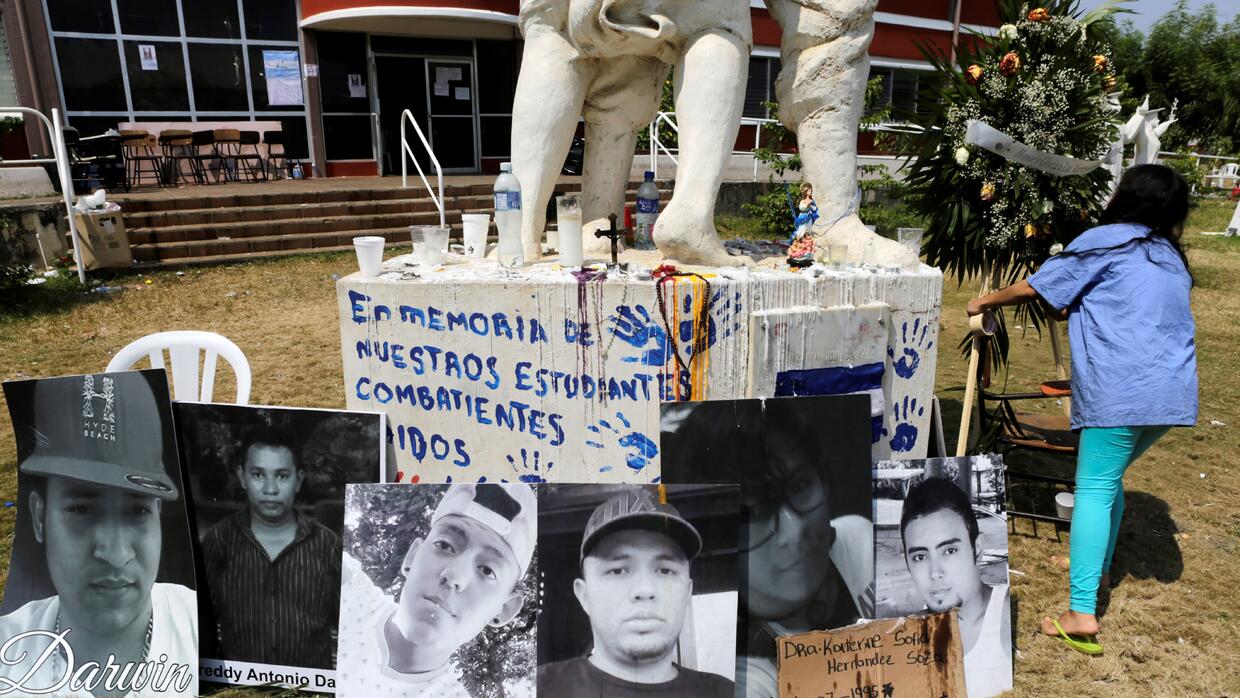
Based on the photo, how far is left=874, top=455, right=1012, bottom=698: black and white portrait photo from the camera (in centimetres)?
248

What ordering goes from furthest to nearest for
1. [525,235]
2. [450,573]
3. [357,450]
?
[525,235], [357,450], [450,573]

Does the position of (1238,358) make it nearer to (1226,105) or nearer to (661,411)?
(661,411)

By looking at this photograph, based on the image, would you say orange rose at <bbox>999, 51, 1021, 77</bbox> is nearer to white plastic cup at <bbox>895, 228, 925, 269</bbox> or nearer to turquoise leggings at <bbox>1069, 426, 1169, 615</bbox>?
white plastic cup at <bbox>895, 228, 925, 269</bbox>

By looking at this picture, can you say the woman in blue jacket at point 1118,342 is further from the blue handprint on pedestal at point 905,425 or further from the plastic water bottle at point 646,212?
the plastic water bottle at point 646,212

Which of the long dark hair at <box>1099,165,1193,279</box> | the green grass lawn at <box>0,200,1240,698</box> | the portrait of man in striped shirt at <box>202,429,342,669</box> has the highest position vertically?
the long dark hair at <box>1099,165,1193,279</box>

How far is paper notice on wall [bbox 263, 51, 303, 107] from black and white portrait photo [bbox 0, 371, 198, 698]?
474 inches

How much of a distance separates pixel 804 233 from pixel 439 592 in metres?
1.91

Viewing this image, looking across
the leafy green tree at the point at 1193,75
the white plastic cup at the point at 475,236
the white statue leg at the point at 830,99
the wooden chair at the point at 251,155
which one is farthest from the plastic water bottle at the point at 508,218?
the leafy green tree at the point at 1193,75

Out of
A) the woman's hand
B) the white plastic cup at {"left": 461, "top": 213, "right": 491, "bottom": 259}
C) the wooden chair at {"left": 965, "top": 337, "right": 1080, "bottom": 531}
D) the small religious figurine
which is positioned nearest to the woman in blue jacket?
the woman's hand

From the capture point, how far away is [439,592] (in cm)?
229

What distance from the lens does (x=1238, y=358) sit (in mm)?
6582

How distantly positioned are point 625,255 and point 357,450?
4.67ft

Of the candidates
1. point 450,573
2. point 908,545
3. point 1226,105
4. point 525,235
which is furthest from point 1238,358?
point 1226,105

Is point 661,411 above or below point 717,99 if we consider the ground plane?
below
